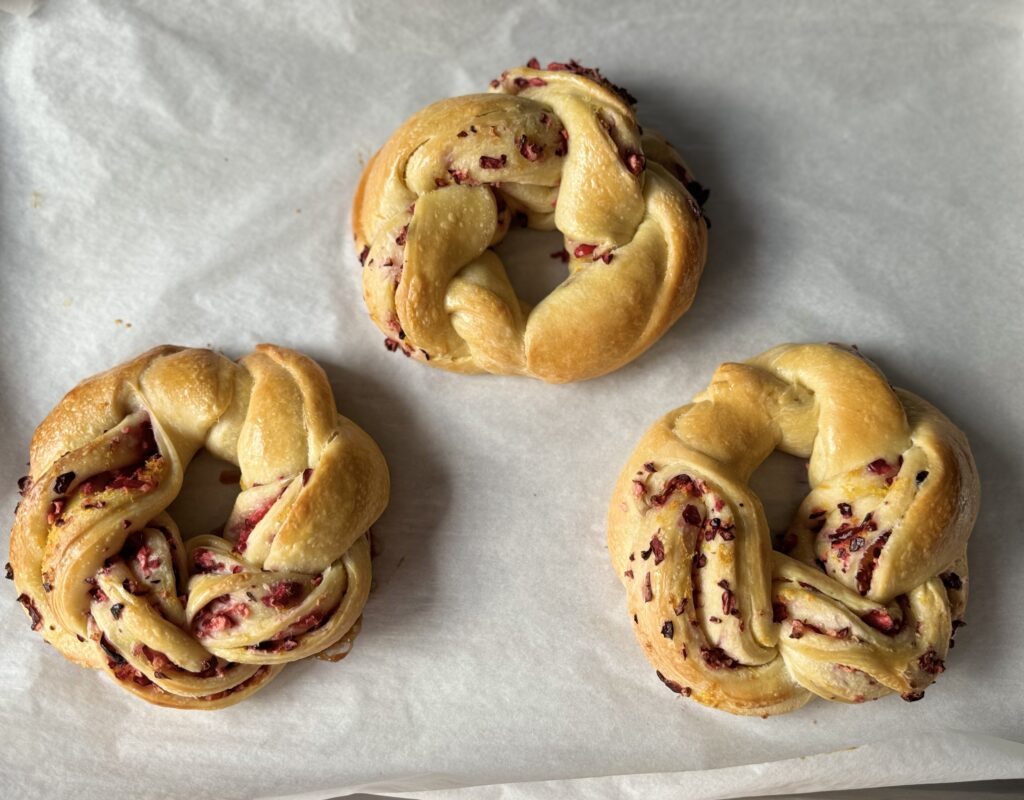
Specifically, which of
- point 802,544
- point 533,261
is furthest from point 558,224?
point 802,544

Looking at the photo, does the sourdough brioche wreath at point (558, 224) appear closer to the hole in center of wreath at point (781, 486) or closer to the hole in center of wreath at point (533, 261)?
the hole in center of wreath at point (533, 261)

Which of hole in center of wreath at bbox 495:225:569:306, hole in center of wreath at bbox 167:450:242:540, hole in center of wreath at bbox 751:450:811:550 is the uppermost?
hole in center of wreath at bbox 495:225:569:306

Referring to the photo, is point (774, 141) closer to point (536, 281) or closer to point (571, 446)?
point (536, 281)

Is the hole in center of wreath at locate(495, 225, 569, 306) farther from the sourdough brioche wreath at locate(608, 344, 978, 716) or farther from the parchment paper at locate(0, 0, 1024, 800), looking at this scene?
the sourdough brioche wreath at locate(608, 344, 978, 716)

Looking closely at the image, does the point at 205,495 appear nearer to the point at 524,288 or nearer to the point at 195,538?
the point at 195,538

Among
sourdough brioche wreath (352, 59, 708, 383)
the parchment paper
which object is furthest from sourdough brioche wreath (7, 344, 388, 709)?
sourdough brioche wreath (352, 59, 708, 383)

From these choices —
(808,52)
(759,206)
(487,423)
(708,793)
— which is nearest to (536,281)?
(487,423)
